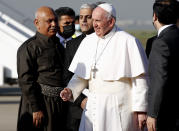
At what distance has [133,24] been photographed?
15762 centimetres

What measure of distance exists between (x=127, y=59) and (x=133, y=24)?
497 feet

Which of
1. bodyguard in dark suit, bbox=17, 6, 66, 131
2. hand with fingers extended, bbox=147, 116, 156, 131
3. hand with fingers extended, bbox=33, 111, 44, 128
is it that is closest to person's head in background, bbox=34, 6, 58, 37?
bodyguard in dark suit, bbox=17, 6, 66, 131

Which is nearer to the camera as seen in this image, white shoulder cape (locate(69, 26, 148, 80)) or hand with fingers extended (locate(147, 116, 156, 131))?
hand with fingers extended (locate(147, 116, 156, 131))

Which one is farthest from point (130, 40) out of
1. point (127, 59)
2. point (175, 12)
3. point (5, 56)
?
point (5, 56)

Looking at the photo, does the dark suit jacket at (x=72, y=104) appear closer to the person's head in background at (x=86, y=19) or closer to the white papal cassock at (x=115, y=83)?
the person's head in background at (x=86, y=19)

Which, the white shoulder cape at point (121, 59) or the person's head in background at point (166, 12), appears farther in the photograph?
the white shoulder cape at point (121, 59)

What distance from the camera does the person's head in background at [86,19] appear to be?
7.69 meters

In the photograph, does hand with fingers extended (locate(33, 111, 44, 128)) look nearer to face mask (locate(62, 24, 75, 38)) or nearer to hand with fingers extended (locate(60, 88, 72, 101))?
hand with fingers extended (locate(60, 88, 72, 101))

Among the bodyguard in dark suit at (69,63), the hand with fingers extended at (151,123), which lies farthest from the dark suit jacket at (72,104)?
the hand with fingers extended at (151,123)

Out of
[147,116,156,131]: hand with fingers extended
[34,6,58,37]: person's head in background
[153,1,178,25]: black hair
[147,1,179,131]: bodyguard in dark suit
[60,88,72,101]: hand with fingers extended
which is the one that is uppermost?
[153,1,178,25]: black hair

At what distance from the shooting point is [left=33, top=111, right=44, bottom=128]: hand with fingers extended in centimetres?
691

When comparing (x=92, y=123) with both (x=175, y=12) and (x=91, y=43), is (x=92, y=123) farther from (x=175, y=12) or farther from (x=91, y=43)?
(x=175, y=12)

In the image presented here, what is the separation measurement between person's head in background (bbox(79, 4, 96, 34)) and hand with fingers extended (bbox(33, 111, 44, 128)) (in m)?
1.18

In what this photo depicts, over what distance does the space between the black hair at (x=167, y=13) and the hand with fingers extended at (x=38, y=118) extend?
159 centimetres
